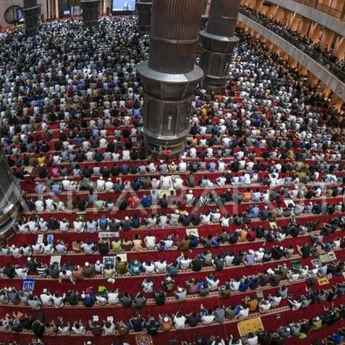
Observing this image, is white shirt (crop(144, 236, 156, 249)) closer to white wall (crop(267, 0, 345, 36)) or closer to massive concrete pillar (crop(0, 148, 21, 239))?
massive concrete pillar (crop(0, 148, 21, 239))

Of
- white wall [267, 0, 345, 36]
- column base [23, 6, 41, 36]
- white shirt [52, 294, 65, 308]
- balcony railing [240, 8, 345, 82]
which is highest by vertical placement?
white wall [267, 0, 345, 36]

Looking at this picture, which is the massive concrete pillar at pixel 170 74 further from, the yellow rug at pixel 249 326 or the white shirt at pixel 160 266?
the yellow rug at pixel 249 326

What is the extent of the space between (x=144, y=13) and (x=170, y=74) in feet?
59.2

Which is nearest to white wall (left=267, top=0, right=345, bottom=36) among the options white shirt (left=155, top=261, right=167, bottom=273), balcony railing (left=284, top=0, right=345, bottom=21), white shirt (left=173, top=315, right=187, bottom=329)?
balcony railing (left=284, top=0, right=345, bottom=21)

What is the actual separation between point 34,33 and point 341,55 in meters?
21.7

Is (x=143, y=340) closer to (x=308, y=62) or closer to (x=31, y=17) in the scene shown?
(x=308, y=62)

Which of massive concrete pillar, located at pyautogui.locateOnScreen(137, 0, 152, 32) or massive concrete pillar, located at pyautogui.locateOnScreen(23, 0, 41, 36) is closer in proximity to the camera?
massive concrete pillar, located at pyautogui.locateOnScreen(23, 0, 41, 36)

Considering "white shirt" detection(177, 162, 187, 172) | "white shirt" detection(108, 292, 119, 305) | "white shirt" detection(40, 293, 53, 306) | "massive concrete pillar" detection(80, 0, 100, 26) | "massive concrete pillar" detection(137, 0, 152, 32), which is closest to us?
"white shirt" detection(40, 293, 53, 306)

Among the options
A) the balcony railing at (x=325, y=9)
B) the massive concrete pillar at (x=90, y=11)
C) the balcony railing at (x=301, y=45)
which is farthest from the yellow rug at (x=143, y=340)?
the massive concrete pillar at (x=90, y=11)

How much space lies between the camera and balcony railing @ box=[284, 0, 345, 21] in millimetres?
23411

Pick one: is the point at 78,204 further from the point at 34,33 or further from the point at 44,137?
the point at 34,33

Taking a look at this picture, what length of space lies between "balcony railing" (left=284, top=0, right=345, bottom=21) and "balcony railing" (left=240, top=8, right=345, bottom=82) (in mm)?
2238

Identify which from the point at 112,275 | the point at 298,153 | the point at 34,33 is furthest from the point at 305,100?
the point at 34,33

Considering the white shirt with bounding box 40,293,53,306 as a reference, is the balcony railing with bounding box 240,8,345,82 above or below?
above
